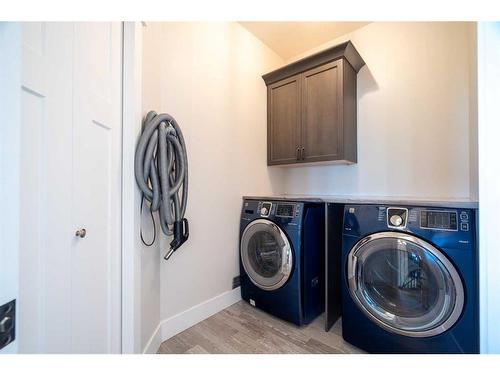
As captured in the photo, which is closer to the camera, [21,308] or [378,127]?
[21,308]

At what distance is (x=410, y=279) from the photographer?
1191 mm

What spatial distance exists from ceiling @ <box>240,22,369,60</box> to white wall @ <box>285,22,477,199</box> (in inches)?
5.1

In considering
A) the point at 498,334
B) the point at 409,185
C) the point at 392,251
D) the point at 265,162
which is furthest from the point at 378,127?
the point at 498,334

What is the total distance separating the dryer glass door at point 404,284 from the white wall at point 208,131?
1.08 meters

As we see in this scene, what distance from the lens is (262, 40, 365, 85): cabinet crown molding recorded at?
182 centimetres

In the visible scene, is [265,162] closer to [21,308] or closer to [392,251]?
[392,251]

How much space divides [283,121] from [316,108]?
371mm

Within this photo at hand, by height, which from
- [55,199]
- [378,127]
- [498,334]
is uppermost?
[378,127]

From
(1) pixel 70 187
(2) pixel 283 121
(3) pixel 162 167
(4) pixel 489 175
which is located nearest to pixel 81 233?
(1) pixel 70 187

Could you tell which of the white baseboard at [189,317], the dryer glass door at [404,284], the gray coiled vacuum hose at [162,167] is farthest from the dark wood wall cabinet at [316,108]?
the white baseboard at [189,317]

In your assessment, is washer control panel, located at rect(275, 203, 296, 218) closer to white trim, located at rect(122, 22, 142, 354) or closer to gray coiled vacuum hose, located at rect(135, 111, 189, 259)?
gray coiled vacuum hose, located at rect(135, 111, 189, 259)

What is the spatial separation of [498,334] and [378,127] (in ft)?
6.07

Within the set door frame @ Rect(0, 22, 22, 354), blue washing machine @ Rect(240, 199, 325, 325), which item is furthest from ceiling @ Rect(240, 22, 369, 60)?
door frame @ Rect(0, 22, 22, 354)
